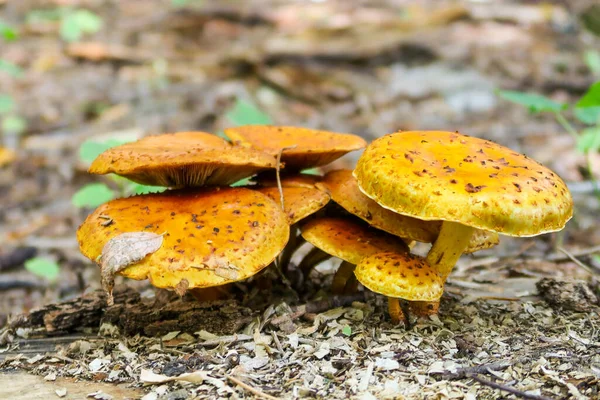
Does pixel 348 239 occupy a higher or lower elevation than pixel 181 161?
lower

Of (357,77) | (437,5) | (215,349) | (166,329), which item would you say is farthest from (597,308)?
(437,5)

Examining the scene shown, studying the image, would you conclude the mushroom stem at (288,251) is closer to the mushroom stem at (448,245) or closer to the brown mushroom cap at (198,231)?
the brown mushroom cap at (198,231)


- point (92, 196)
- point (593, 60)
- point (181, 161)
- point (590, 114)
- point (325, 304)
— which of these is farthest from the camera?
point (593, 60)

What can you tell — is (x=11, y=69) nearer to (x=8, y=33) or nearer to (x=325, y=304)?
(x=8, y=33)

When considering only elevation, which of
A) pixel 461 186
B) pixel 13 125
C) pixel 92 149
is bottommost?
pixel 13 125

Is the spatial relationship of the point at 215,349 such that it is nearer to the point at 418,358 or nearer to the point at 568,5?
the point at 418,358

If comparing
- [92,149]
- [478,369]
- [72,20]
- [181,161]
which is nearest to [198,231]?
[181,161]

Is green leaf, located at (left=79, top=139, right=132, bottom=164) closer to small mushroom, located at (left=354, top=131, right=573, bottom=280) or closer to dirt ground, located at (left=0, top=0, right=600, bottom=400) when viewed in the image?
dirt ground, located at (left=0, top=0, right=600, bottom=400)

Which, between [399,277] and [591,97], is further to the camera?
[591,97]
